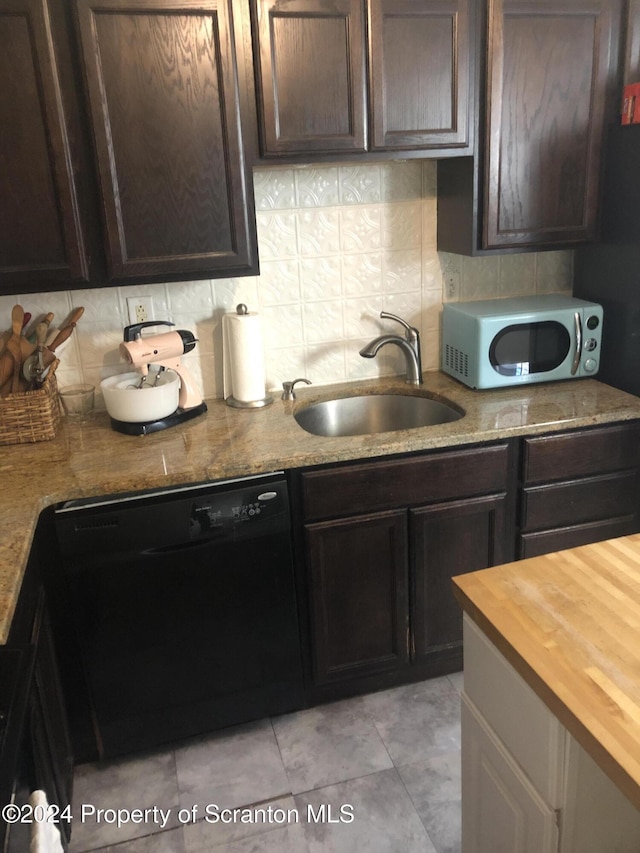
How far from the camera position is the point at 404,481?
1.96 meters

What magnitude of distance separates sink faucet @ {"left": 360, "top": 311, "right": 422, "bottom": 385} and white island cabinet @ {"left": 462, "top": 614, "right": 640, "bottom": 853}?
130 centimetres

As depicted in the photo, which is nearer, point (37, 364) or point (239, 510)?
point (239, 510)

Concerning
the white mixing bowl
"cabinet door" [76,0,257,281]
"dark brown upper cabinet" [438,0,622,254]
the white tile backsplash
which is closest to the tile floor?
the white mixing bowl

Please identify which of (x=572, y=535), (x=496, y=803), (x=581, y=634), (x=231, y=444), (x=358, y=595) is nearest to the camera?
(x=581, y=634)

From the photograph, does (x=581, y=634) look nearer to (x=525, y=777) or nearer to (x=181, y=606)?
(x=525, y=777)

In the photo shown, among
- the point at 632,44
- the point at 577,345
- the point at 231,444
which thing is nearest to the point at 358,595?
the point at 231,444

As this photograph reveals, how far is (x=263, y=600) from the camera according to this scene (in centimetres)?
193

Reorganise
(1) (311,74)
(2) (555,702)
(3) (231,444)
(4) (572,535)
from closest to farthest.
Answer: (2) (555,702)
(1) (311,74)
(3) (231,444)
(4) (572,535)

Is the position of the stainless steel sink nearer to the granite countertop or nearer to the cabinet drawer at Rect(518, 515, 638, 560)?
the granite countertop

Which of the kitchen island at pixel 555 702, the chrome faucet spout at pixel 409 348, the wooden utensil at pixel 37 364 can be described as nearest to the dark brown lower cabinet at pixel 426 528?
the chrome faucet spout at pixel 409 348

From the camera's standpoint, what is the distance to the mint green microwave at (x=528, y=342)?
2.21m

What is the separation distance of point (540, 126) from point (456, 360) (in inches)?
30.8

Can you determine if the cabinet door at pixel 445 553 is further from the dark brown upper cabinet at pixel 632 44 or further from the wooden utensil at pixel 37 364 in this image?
the dark brown upper cabinet at pixel 632 44

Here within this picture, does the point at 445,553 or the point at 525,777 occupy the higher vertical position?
the point at 525,777
